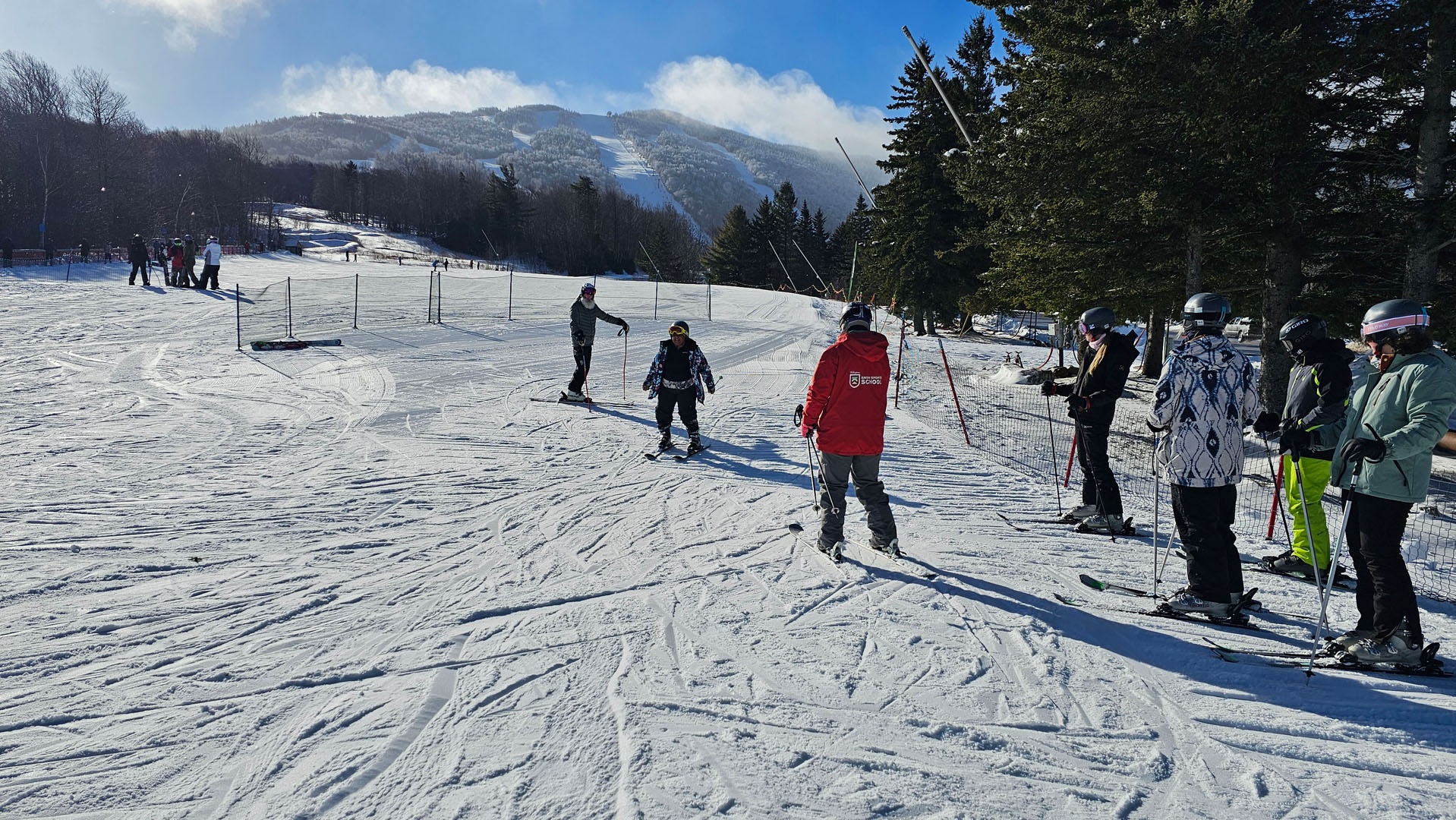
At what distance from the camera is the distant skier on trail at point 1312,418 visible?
460 cm

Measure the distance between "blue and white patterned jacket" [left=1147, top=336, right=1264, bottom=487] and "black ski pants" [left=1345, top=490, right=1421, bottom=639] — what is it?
61 cm

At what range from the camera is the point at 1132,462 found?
10.2 metres

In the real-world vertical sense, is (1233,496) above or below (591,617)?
above

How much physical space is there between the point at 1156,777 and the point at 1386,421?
239 centimetres

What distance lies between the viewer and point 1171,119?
9.18 meters

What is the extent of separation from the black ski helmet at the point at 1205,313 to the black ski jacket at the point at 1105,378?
146 centimetres

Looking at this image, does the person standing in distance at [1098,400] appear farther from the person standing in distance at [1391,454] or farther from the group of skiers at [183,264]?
the group of skiers at [183,264]

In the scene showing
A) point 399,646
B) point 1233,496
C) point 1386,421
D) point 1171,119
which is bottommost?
point 399,646

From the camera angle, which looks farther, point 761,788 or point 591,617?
point 591,617

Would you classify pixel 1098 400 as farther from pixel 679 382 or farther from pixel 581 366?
pixel 581 366

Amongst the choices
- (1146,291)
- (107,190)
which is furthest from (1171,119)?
(107,190)

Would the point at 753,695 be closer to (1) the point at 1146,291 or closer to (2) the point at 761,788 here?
(2) the point at 761,788

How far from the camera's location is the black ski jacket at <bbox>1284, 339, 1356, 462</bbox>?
183 inches

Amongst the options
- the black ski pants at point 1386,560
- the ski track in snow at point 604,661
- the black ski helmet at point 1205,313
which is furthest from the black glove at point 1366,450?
the ski track in snow at point 604,661
